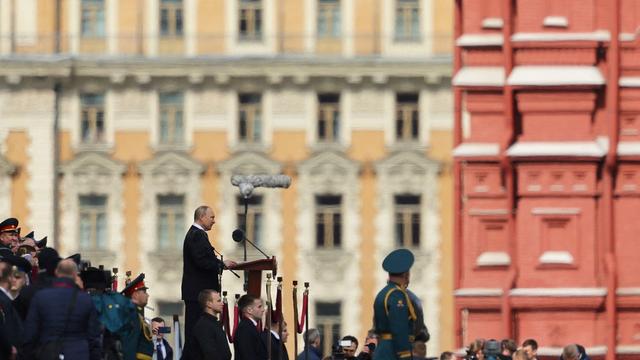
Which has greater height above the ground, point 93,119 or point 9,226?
point 93,119

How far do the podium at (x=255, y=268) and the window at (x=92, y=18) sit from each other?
51.0m

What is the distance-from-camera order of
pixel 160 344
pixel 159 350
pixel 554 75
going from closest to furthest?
pixel 159 350 → pixel 160 344 → pixel 554 75

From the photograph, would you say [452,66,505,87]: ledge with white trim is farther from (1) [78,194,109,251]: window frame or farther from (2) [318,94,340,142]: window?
(1) [78,194,109,251]: window frame

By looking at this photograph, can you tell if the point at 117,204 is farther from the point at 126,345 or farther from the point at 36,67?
the point at 126,345

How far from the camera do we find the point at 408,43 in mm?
82062

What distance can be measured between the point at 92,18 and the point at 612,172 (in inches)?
1845

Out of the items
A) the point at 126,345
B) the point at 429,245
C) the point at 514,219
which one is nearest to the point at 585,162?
the point at 514,219

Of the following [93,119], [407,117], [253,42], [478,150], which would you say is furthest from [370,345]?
[93,119]

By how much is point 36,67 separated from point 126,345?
51386 mm

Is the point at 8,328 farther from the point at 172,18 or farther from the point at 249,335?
the point at 172,18

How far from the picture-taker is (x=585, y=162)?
1459 inches

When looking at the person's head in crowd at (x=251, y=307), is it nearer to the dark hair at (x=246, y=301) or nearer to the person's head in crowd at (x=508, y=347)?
the dark hair at (x=246, y=301)

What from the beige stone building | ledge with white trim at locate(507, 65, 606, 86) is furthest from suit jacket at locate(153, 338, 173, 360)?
the beige stone building

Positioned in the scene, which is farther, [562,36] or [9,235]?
[562,36]
